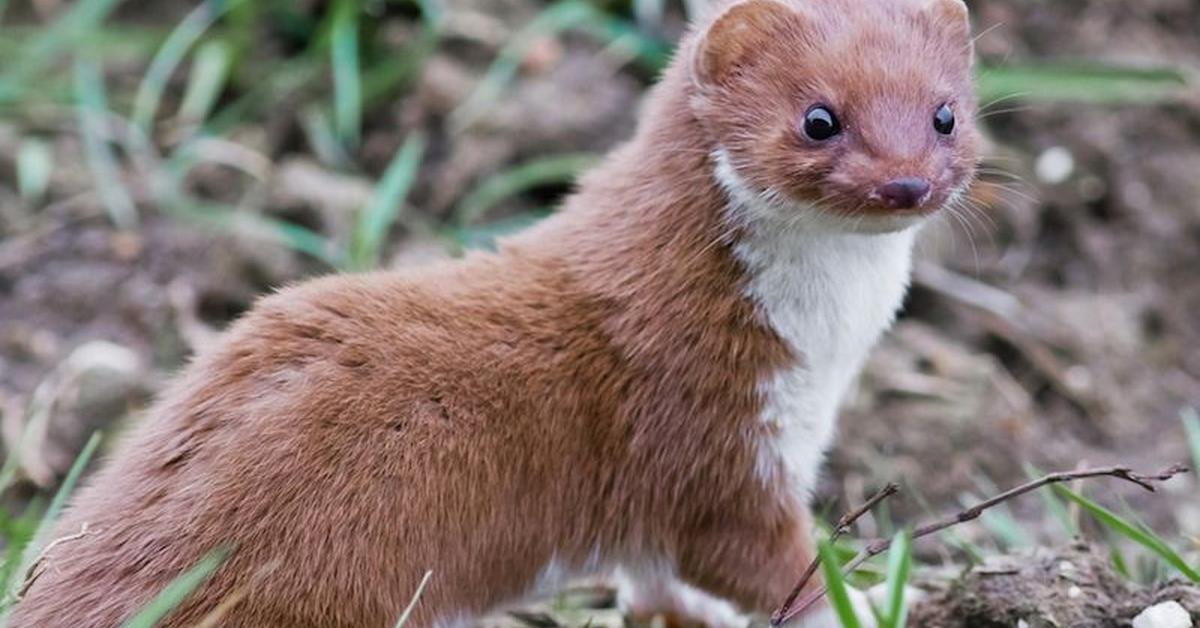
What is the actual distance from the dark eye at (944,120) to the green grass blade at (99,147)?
443 centimetres

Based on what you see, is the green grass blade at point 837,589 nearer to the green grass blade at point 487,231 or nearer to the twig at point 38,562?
the twig at point 38,562

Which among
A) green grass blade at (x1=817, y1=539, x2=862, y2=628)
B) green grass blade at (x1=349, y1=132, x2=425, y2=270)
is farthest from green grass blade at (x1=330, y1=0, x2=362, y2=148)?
green grass blade at (x1=817, y1=539, x2=862, y2=628)

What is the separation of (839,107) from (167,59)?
16.2 feet

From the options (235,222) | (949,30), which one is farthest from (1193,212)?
(235,222)

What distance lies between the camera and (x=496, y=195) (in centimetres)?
841

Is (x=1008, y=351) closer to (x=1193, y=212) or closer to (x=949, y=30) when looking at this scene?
(x=1193, y=212)

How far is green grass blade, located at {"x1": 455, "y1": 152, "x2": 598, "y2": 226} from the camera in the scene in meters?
8.36

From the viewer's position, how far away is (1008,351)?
820cm

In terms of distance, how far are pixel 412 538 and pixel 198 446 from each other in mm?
632

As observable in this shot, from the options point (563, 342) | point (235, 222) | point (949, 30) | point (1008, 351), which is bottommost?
point (1008, 351)

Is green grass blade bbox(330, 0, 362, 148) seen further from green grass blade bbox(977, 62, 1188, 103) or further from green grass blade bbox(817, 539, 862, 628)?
green grass blade bbox(817, 539, 862, 628)

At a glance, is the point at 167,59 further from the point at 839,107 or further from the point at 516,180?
the point at 839,107

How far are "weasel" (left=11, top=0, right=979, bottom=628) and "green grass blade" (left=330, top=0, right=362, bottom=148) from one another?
319 centimetres

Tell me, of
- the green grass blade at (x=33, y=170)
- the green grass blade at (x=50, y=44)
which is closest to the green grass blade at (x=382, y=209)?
the green grass blade at (x=33, y=170)
